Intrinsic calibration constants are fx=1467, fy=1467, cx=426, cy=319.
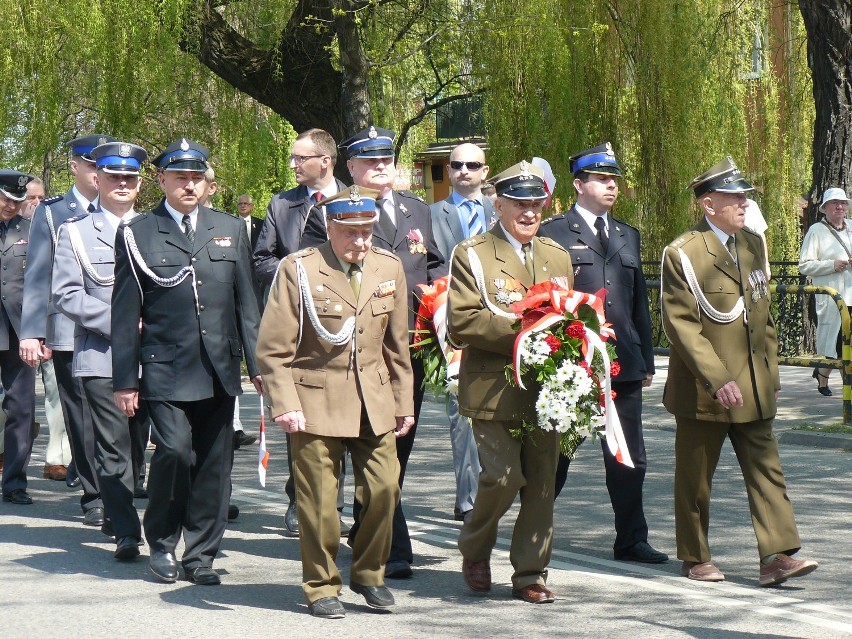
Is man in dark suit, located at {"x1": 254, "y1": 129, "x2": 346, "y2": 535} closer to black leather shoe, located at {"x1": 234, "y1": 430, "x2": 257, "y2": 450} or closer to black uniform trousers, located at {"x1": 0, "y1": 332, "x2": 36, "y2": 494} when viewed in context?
black uniform trousers, located at {"x1": 0, "y1": 332, "x2": 36, "y2": 494}

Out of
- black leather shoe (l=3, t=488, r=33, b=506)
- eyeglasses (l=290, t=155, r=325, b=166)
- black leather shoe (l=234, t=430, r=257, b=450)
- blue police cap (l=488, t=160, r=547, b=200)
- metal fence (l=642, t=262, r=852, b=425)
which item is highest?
eyeglasses (l=290, t=155, r=325, b=166)

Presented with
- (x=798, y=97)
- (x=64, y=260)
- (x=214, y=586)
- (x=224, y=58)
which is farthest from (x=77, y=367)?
(x=798, y=97)

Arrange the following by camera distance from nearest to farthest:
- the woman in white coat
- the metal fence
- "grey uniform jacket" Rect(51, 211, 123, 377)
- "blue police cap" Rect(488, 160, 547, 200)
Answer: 1. "blue police cap" Rect(488, 160, 547, 200)
2. "grey uniform jacket" Rect(51, 211, 123, 377)
3. the woman in white coat
4. the metal fence

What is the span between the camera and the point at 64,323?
9.45m

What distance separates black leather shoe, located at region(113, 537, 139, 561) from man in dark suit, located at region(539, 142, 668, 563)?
2.38m

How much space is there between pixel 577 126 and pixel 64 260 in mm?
11484

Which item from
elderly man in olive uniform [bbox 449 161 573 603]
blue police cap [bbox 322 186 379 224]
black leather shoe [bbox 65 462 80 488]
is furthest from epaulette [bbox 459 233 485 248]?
black leather shoe [bbox 65 462 80 488]

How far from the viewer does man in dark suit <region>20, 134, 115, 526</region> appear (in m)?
9.42

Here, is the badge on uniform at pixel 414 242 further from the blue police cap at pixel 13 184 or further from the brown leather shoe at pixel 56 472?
the brown leather shoe at pixel 56 472

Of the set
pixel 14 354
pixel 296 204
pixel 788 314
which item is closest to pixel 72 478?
pixel 14 354

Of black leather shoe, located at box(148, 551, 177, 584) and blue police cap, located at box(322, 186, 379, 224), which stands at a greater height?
blue police cap, located at box(322, 186, 379, 224)

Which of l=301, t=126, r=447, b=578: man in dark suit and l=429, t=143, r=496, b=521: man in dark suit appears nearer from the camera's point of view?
l=301, t=126, r=447, b=578: man in dark suit

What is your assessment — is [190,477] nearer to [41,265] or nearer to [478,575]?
[478,575]

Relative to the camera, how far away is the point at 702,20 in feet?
64.0
